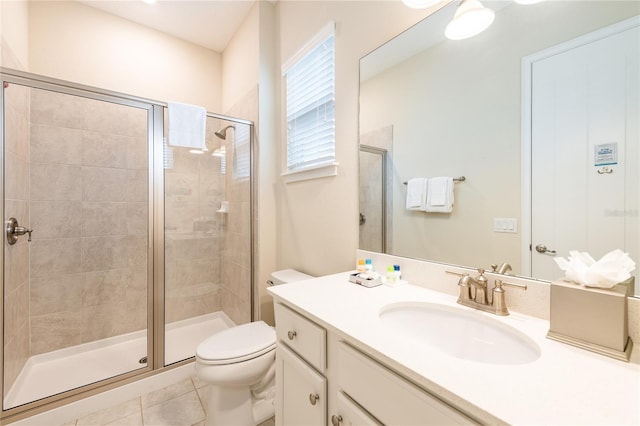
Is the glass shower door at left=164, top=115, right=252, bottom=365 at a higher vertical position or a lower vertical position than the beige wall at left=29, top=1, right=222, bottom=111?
lower

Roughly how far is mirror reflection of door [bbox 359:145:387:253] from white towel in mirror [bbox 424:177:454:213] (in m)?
0.23

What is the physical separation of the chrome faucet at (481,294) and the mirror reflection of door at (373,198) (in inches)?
17.4

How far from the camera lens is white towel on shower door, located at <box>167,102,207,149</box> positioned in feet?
6.09

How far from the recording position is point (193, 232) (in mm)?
2283

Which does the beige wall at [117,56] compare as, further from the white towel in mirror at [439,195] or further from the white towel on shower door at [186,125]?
the white towel in mirror at [439,195]

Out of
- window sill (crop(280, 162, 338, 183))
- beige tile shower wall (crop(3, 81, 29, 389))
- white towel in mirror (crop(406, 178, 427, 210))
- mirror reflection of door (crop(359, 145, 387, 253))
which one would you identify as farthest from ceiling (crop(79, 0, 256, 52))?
white towel in mirror (crop(406, 178, 427, 210))

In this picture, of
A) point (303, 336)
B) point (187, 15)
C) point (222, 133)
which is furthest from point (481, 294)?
point (187, 15)

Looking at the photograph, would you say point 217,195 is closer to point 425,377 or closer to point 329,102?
point 329,102

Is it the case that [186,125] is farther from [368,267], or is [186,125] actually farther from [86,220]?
[368,267]

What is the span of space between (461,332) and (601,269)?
1.34 feet

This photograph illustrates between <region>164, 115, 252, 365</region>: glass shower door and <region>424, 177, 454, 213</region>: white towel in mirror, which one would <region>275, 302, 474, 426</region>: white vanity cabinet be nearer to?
<region>424, 177, 454, 213</region>: white towel in mirror

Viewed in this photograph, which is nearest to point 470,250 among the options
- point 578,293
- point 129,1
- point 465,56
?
point 578,293

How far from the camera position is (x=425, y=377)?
0.52 m

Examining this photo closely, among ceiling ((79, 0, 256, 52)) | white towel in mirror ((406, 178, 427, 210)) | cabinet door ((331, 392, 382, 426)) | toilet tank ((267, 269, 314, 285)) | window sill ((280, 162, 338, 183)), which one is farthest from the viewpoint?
ceiling ((79, 0, 256, 52))
